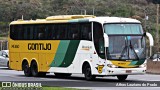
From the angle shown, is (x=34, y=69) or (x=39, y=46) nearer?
(x=39, y=46)

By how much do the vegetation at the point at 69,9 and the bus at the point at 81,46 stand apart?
125ft

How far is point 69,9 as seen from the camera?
7994cm

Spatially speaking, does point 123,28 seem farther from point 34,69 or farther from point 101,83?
point 34,69

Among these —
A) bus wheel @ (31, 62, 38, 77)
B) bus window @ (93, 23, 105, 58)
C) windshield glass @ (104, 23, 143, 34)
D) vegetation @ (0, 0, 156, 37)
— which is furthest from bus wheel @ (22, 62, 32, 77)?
vegetation @ (0, 0, 156, 37)

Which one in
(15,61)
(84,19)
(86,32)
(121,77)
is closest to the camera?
(86,32)

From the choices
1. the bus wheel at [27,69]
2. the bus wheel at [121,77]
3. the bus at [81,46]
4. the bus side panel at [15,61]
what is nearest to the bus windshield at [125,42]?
the bus at [81,46]

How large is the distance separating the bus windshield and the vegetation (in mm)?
41985

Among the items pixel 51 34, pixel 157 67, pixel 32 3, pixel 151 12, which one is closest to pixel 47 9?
pixel 32 3

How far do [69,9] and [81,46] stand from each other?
47.1 meters

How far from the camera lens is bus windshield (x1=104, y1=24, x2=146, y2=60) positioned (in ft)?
103

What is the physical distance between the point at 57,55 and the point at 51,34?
1.24 meters

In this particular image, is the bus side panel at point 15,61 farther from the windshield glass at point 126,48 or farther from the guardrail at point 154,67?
the guardrail at point 154,67

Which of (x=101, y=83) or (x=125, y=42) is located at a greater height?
(x=125, y=42)

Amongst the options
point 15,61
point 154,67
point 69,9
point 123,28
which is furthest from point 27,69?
point 69,9
